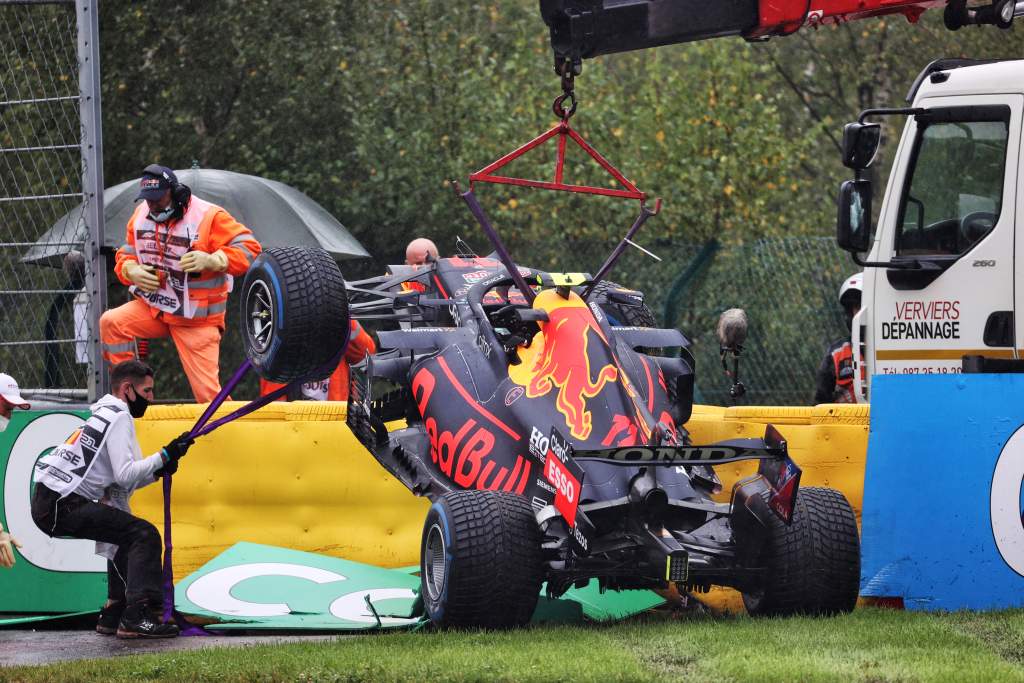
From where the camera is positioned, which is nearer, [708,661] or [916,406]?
[708,661]

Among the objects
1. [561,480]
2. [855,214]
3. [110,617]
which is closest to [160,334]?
[110,617]

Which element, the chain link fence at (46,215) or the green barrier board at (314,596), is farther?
the chain link fence at (46,215)

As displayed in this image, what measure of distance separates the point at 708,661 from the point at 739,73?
13.8 m

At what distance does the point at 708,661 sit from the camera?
6.25 m

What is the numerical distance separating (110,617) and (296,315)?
1842 millimetres

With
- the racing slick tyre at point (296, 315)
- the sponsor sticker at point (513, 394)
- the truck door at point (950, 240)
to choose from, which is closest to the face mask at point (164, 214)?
the racing slick tyre at point (296, 315)

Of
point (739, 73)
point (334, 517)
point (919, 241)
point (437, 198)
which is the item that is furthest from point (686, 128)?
point (334, 517)

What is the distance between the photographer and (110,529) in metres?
8.17

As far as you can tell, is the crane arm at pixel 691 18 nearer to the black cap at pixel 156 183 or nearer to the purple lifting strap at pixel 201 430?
the purple lifting strap at pixel 201 430

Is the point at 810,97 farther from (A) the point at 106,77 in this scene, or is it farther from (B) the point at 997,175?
(B) the point at 997,175

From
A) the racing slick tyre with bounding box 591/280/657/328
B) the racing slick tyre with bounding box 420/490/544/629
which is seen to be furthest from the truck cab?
the racing slick tyre with bounding box 420/490/544/629

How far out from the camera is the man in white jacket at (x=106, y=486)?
810 centimetres

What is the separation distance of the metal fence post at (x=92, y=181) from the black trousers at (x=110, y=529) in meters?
1.79

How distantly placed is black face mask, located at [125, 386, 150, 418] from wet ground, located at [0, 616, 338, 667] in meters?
1.15
